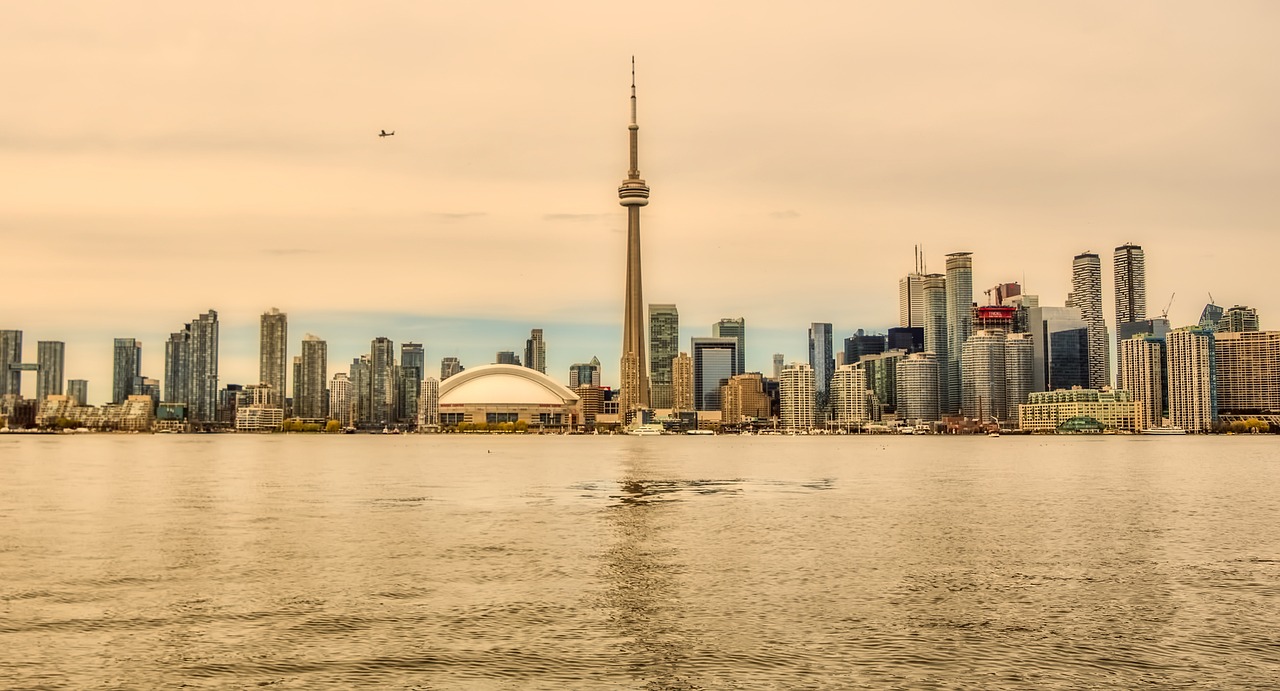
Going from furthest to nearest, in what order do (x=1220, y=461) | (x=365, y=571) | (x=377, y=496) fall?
1. (x=1220, y=461)
2. (x=377, y=496)
3. (x=365, y=571)

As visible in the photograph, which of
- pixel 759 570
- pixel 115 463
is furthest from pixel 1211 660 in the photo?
pixel 115 463

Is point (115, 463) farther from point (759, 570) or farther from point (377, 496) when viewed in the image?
point (759, 570)

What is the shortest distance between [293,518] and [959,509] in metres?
42.2

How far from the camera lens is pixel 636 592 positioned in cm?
4112

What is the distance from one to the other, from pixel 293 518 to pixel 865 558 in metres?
35.3

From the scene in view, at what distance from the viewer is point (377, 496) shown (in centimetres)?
8794

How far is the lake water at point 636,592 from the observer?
97.2ft

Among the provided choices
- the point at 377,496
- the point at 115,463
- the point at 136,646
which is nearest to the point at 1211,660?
the point at 136,646

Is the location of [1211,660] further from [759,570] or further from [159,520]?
[159,520]

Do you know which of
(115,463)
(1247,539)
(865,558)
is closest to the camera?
(865,558)

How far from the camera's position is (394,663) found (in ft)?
98.6

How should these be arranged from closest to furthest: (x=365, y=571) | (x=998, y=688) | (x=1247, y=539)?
1. (x=998, y=688)
2. (x=365, y=571)
3. (x=1247, y=539)

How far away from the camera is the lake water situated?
29.6 m

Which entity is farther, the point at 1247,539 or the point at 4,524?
the point at 4,524
